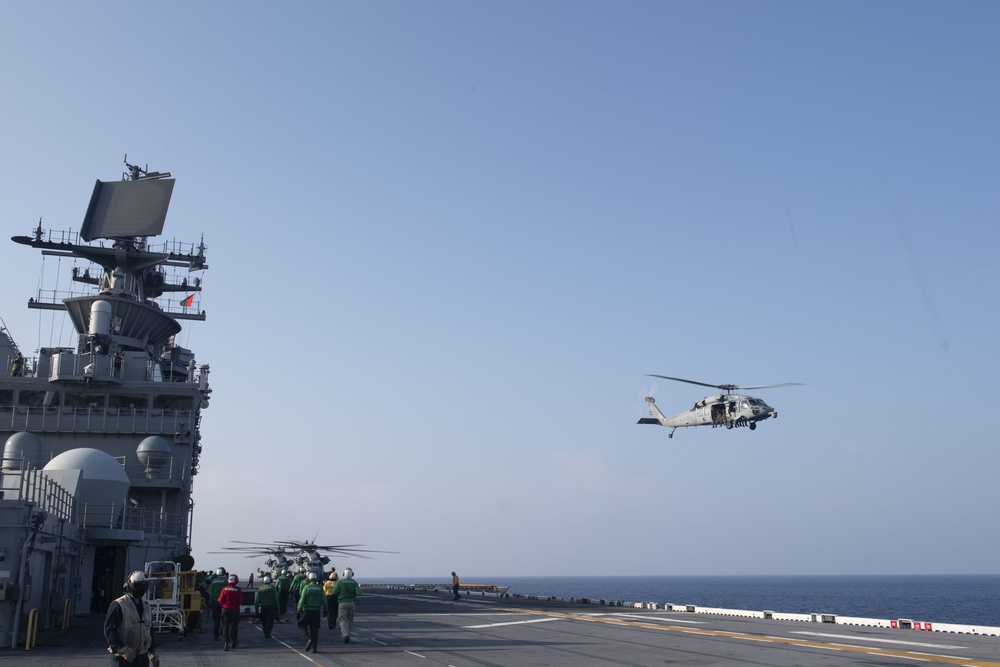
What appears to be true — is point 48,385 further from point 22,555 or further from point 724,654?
point 724,654

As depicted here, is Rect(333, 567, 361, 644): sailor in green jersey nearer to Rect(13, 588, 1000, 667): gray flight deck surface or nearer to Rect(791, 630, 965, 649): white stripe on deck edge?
Rect(13, 588, 1000, 667): gray flight deck surface

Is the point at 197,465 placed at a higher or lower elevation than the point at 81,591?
higher

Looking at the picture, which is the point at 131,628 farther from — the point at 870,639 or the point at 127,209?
the point at 127,209

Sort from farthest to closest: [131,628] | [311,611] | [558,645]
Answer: [558,645] < [311,611] < [131,628]

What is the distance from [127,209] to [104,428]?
14396mm

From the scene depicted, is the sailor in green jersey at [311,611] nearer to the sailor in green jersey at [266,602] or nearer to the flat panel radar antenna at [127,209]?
the sailor in green jersey at [266,602]

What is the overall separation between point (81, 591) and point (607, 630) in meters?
19.9

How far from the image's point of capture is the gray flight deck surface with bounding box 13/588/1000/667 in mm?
16297

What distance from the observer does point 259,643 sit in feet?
70.1

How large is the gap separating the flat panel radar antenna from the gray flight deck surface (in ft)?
84.4

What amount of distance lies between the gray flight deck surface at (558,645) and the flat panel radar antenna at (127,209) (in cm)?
2573

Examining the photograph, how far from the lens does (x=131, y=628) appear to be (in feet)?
29.6

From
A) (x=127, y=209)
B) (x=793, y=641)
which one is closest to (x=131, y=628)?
(x=793, y=641)

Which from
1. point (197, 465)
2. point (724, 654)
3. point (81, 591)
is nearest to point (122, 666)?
point (724, 654)
